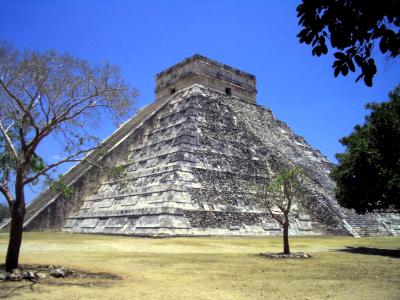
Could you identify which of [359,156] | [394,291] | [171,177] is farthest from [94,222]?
[394,291]

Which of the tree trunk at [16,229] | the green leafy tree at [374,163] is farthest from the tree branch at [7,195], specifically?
the green leafy tree at [374,163]

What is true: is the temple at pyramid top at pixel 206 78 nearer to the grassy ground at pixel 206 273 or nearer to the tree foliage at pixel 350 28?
the grassy ground at pixel 206 273

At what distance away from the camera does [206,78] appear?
96.7 feet

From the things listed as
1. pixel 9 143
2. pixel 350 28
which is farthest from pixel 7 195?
→ pixel 350 28

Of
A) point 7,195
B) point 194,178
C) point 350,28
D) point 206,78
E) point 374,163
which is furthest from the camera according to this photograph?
point 206,78

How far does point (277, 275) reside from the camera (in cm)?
846

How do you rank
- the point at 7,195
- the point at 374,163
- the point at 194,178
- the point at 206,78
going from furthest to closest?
the point at 206,78 → the point at 194,178 → the point at 374,163 → the point at 7,195

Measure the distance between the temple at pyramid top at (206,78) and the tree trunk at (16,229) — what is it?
21892mm

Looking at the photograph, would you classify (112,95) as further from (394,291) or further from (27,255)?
(394,291)

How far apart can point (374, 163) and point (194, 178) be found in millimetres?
8567

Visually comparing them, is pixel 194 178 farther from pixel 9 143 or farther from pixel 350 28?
pixel 350 28

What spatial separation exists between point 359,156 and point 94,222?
43.3 ft

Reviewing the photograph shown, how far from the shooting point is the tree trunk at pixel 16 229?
25.7 feet

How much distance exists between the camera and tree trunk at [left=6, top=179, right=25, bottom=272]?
7.82 m
